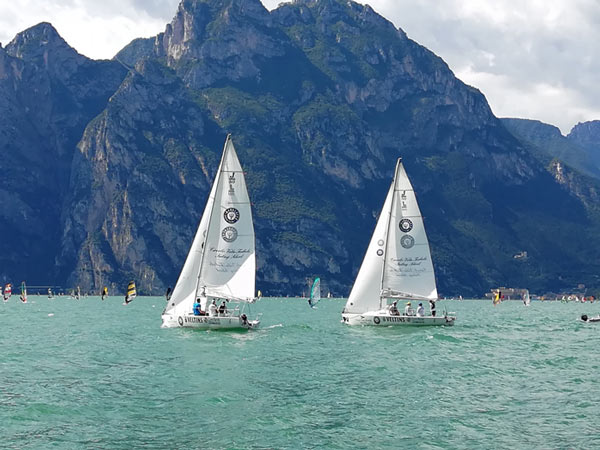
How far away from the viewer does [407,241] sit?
7788 cm

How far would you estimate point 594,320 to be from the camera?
108 m

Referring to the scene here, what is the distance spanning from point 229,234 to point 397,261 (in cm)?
1641

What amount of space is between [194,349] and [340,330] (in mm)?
25320

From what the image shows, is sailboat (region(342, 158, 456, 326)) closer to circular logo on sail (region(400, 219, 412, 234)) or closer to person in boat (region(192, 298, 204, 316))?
circular logo on sail (region(400, 219, 412, 234))

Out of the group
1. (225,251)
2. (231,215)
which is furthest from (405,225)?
(225,251)

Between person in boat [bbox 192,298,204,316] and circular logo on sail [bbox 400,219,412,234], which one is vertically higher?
circular logo on sail [bbox 400,219,412,234]

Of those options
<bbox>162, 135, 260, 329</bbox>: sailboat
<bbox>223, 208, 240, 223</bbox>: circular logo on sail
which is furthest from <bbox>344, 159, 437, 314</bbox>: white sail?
<bbox>223, 208, 240, 223</bbox>: circular logo on sail

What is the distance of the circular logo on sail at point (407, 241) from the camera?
255ft

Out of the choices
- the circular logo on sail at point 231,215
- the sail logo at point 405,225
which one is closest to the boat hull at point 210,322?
the circular logo on sail at point 231,215

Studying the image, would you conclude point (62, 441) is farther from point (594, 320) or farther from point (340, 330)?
point (594, 320)

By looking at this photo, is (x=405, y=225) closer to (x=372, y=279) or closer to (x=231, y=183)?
(x=372, y=279)

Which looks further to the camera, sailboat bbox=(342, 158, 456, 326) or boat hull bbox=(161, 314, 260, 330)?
sailboat bbox=(342, 158, 456, 326)

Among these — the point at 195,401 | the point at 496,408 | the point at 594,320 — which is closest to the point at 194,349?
the point at 195,401

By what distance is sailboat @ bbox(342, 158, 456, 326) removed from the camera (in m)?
77.3
